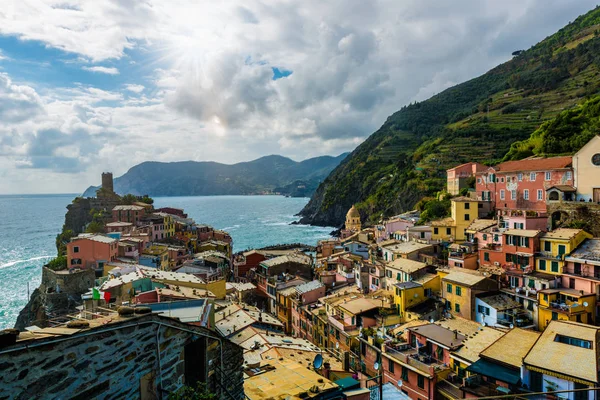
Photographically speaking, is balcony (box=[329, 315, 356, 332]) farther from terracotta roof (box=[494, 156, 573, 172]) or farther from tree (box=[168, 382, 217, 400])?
terracotta roof (box=[494, 156, 573, 172])

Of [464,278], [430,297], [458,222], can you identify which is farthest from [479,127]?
[430,297]

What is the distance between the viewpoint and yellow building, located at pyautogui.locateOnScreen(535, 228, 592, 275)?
96.3 feet

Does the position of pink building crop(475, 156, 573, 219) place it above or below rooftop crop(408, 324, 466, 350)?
above

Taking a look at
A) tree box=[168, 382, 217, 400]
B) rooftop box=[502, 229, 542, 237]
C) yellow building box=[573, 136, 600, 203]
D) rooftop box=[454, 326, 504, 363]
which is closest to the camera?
tree box=[168, 382, 217, 400]

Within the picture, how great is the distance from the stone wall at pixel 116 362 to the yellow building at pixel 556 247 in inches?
1217

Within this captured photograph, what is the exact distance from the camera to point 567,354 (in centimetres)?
1894

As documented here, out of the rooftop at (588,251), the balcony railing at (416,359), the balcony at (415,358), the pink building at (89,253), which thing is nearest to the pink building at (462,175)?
the rooftop at (588,251)

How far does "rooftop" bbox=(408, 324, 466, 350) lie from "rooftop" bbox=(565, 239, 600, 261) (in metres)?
11.9

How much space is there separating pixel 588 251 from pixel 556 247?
2.05 m

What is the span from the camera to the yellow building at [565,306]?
982 inches

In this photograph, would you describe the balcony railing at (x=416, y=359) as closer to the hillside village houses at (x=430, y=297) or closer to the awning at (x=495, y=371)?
the hillside village houses at (x=430, y=297)

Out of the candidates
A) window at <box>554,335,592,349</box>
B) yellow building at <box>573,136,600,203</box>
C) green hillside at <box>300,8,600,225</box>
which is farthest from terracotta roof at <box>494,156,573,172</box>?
window at <box>554,335,592,349</box>

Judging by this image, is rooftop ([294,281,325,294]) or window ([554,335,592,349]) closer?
window ([554,335,592,349])

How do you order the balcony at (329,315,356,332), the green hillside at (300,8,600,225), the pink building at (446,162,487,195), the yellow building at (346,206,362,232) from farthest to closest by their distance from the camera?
1. the yellow building at (346,206,362,232)
2. the green hillside at (300,8,600,225)
3. the pink building at (446,162,487,195)
4. the balcony at (329,315,356,332)
